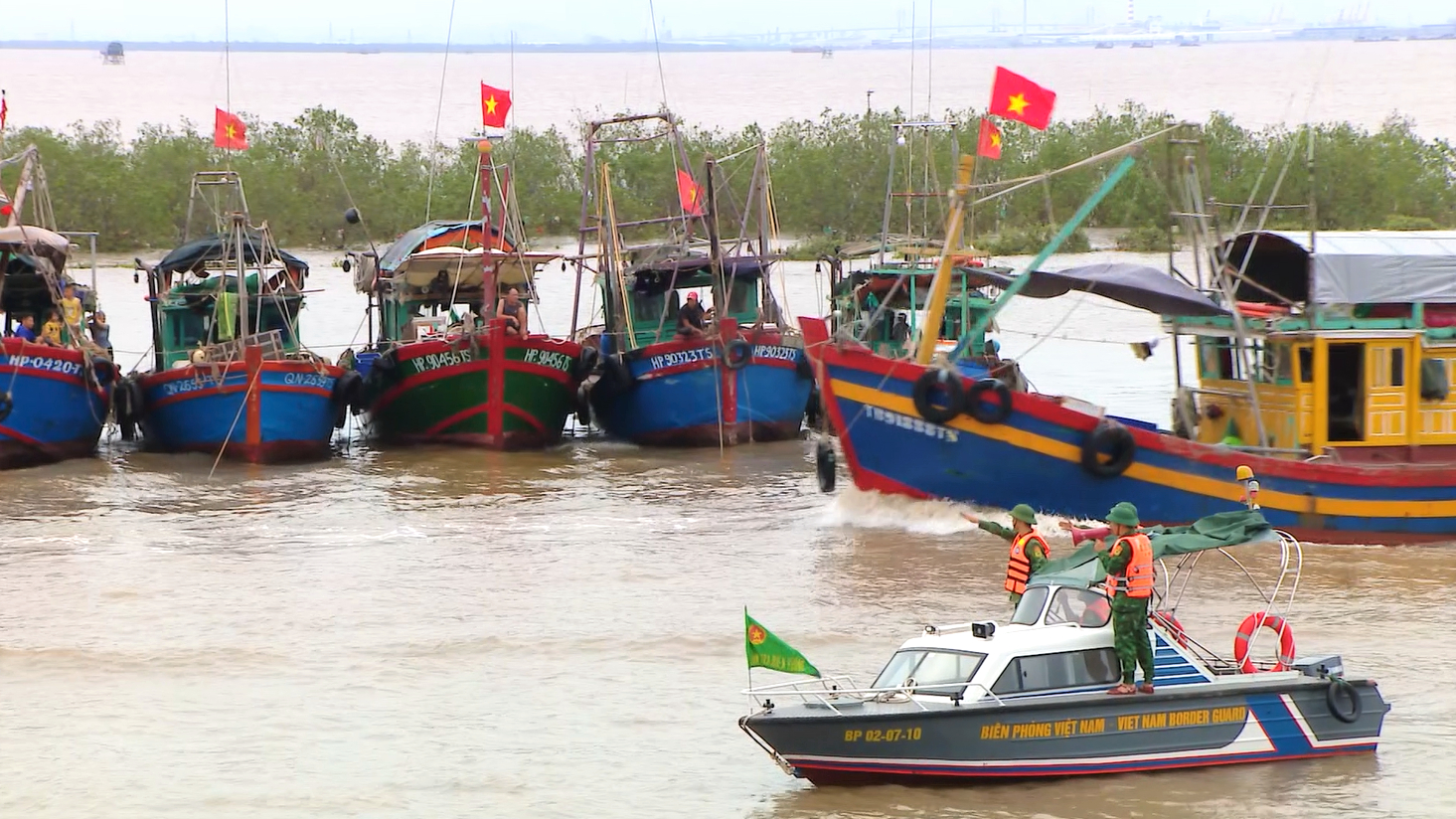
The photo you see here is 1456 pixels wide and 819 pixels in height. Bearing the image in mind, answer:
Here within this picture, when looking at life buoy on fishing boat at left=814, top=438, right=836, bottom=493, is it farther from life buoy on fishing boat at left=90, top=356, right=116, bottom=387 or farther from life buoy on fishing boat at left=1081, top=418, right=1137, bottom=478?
life buoy on fishing boat at left=90, top=356, right=116, bottom=387

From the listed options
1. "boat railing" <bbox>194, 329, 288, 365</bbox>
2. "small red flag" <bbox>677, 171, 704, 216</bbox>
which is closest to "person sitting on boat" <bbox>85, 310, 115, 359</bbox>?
"boat railing" <bbox>194, 329, 288, 365</bbox>

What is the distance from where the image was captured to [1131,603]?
36.3 ft

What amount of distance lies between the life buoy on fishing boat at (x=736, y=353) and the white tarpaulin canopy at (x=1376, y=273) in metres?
Result: 8.70

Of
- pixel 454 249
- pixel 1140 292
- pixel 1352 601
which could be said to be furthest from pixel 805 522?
pixel 454 249

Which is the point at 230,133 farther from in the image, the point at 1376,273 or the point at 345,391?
the point at 1376,273

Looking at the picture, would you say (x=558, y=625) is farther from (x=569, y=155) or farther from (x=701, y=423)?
(x=569, y=155)

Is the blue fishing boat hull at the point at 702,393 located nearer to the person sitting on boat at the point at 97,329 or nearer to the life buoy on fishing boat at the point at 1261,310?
the person sitting on boat at the point at 97,329

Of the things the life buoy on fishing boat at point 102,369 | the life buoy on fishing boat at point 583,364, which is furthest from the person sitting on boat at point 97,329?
the life buoy on fishing boat at point 583,364

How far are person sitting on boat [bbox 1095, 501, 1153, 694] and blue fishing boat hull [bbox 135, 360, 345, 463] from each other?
1501 centimetres

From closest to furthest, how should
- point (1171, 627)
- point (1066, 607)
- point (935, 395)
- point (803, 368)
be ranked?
point (1066, 607) → point (1171, 627) → point (935, 395) → point (803, 368)

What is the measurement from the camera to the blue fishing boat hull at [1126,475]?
58.3 ft

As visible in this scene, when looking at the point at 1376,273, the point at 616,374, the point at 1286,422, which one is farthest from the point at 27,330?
the point at 1376,273

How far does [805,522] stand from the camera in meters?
20.0

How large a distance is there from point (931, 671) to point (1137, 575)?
4.12ft
